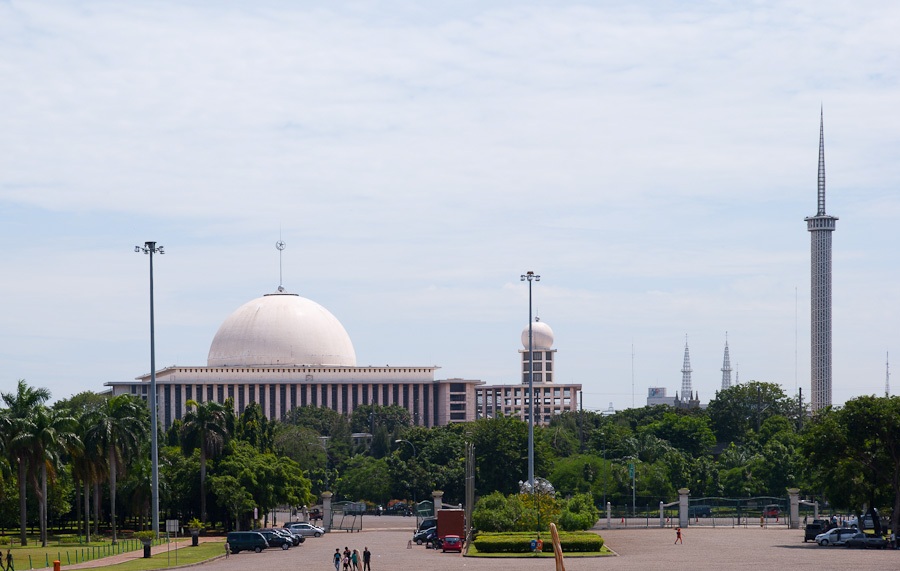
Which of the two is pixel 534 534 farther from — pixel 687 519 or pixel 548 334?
pixel 548 334

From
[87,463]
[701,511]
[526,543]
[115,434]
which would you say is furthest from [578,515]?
[701,511]

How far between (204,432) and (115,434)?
7.77 metres

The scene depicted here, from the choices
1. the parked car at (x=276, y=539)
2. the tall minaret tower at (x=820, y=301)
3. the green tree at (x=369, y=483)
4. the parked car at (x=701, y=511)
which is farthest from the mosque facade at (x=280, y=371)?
the parked car at (x=276, y=539)

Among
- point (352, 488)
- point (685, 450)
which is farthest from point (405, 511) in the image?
point (685, 450)

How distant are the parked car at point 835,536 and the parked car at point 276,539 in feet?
91.2

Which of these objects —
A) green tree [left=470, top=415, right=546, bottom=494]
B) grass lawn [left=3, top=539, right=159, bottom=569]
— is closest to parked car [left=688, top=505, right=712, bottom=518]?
green tree [left=470, top=415, right=546, bottom=494]

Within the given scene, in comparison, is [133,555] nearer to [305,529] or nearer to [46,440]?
[46,440]

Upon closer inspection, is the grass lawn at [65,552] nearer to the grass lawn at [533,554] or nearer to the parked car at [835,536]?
the grass lawn at [533,554]

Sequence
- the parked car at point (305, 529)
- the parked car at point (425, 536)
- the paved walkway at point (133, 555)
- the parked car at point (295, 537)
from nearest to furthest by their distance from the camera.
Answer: the paved walkway at point (133, 555), the parked car at point (425, 536), the parked car at point (295, 537), the parked car at point (305, 529)

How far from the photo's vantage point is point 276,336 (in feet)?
585

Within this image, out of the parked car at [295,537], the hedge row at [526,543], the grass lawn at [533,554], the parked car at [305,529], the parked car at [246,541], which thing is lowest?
the parked car at [305,529]

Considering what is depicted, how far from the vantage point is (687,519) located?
289 feet

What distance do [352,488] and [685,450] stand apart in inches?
1217

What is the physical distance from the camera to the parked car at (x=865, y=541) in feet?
210
